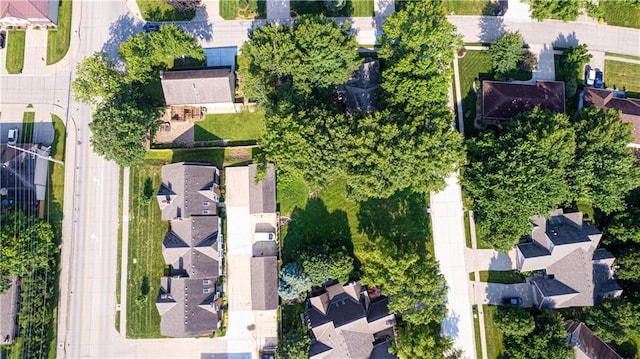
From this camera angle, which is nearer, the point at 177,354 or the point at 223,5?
the point at 177,354

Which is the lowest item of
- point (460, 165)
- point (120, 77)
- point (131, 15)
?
point (460, 165)

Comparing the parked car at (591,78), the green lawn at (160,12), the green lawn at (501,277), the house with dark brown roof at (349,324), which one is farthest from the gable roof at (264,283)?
the parked car at (591,78)

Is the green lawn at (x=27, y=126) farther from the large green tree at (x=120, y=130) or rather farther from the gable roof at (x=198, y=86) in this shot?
the gable roof at (x=198, y=86)

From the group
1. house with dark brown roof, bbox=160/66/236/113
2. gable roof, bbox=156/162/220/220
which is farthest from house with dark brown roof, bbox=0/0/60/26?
gable roof, bbox=156/162/220/220

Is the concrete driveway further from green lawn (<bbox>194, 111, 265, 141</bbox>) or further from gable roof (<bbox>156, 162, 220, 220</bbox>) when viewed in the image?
gable roof (<bbox>156, 162, 220, 220</bbox>)

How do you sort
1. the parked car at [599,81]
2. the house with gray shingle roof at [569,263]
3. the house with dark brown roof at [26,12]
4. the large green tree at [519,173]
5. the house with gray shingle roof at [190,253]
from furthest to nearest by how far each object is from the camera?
1. the parked car at [599,81]
2. the house with dark brown roof at [26,12]
3. the house with gray shingle roof at [569,263]
4. the house with gray shingle roof at [190,253]
5. the large green tree at [519,173]

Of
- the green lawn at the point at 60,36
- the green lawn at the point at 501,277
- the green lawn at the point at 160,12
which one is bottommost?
the green lawn at the point at 501,277

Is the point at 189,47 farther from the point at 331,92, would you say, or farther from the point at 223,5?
the point at 331,92

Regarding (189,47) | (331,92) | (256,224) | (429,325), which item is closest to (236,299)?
(256,224)
